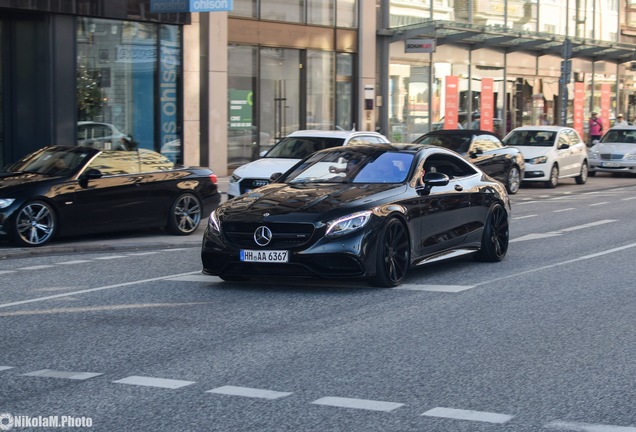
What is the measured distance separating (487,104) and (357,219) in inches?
1306

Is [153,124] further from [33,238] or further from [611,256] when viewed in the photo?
[611,256]

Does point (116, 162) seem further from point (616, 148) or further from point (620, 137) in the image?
point (620, 137)

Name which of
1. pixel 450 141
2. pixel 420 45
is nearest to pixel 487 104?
pixel 420 45

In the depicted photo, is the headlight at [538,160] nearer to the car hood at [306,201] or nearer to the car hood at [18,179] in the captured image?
the car hood at [18,179]

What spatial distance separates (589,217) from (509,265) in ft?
24.3

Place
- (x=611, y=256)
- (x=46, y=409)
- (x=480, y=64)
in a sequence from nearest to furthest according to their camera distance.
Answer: (x=46, y=409)
(x=611, y=256)
(x=480, y=64)

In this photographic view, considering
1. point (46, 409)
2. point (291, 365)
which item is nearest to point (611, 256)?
point (291, 365)

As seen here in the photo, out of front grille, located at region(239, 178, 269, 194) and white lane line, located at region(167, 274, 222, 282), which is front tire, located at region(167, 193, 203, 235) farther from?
white lane line, located at region(167, 274, 222, 282)

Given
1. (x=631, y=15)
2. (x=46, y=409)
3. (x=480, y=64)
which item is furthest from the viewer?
(x=631, y=15)

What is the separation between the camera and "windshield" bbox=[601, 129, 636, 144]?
3466 cm

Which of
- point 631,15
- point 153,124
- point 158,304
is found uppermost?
point 631,15

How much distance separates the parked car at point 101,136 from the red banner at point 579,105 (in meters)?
28.1

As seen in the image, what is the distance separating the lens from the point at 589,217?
66.0ft

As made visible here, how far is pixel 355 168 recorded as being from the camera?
39.9 ft
